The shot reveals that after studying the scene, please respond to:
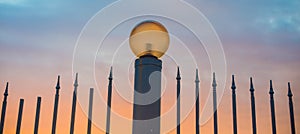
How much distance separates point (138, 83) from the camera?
14.3 ft

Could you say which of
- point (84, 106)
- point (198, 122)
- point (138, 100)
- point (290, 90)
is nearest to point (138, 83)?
point (138, 100)

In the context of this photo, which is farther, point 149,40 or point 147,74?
point 149,40

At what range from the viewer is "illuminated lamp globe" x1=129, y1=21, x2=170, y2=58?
15.4 ft

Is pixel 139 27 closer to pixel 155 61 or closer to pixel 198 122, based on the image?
pixel 155 61

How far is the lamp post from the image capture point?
166 inches

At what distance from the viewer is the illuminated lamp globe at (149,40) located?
4688mm

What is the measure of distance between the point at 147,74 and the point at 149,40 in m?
0.56

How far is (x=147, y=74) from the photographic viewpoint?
444 cm

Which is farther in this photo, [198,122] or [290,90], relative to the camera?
[290,90]

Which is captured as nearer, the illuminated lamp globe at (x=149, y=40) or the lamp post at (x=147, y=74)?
the lamp post at (x=147, y=74)

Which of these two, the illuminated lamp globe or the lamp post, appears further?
the illuminated lamp globe

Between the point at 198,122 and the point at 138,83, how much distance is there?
418 cm

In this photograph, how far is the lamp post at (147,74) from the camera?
13.8ft

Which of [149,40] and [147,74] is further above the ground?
[149,40]
